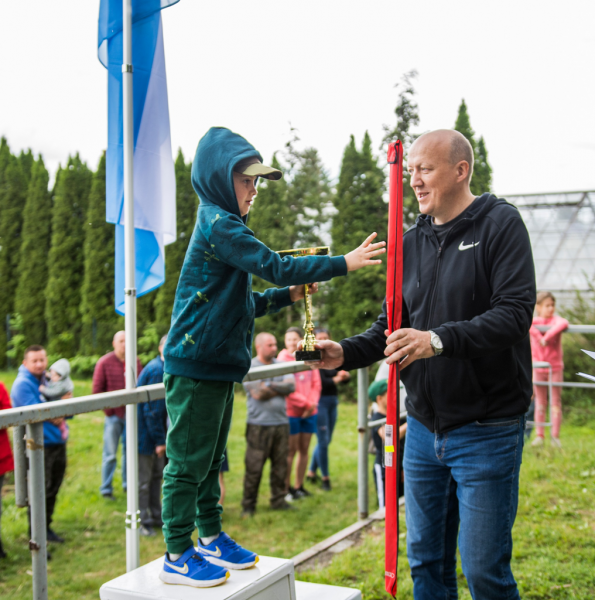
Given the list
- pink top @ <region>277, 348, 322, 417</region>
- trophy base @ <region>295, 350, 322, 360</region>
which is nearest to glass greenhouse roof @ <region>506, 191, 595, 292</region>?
pink top @ <region>277, 348, 322, 417</region>

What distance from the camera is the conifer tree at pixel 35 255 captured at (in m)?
12.0

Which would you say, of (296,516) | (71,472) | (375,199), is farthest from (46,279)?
(296,516)

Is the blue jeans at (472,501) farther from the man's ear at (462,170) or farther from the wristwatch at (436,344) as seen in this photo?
the man's ear at (462,170)

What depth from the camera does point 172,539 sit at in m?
1.94

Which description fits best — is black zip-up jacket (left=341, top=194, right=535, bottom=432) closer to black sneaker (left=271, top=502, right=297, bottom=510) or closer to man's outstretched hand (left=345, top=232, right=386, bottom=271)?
man's outstretched hand (left=345, top=232, right=386, bottom=271)

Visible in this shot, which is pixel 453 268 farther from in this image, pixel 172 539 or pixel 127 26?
pixel 127 26

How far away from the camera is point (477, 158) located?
1051cm

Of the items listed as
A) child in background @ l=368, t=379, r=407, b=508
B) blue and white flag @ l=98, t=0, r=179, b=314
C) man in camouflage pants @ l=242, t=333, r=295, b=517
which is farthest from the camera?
man in camouflage pants @ l=242, t=333, r=295, b=517

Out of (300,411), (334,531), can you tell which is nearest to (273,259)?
(334,531)

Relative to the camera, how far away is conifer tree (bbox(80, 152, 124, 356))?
439 inches

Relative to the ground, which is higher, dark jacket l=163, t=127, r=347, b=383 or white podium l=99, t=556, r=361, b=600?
dark jacket l=163, t=127, r=347, b=383

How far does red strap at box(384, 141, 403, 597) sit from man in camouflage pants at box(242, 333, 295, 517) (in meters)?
3.58

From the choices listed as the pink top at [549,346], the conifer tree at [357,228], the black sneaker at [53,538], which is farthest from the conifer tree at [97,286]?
the pink top at [549,346]

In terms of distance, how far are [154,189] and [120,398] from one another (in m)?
1.00
